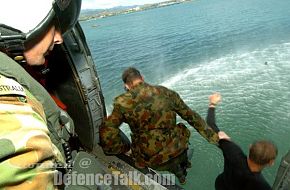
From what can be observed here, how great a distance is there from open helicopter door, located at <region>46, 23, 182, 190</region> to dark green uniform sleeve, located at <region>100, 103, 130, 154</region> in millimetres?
211

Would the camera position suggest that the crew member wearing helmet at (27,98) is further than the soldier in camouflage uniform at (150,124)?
No

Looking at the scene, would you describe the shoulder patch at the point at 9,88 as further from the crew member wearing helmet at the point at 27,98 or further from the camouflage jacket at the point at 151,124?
the camouflage jacket at the point at 151,124

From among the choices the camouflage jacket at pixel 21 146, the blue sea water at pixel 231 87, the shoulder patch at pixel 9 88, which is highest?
the shoulder patch at pixel 9 88

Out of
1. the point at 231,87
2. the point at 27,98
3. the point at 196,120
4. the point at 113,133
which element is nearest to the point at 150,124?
the point at 113,133

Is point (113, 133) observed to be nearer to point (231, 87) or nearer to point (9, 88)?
point (9, 88)

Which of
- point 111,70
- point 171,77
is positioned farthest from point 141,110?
point 111,70

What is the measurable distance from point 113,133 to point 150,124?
0.46 metres

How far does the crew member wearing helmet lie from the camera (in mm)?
703

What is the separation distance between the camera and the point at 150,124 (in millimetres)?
3385

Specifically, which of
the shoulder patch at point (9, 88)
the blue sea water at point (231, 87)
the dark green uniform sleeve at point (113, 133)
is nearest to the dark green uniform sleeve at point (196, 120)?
the dark green uniform sleeve at point (113, 133)

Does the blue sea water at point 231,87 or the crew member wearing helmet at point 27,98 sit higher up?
the crew member wearing helmet at point 27,98

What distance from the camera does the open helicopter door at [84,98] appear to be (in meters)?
3.20

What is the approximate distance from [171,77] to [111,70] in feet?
23.0

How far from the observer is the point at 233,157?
10.7ft
